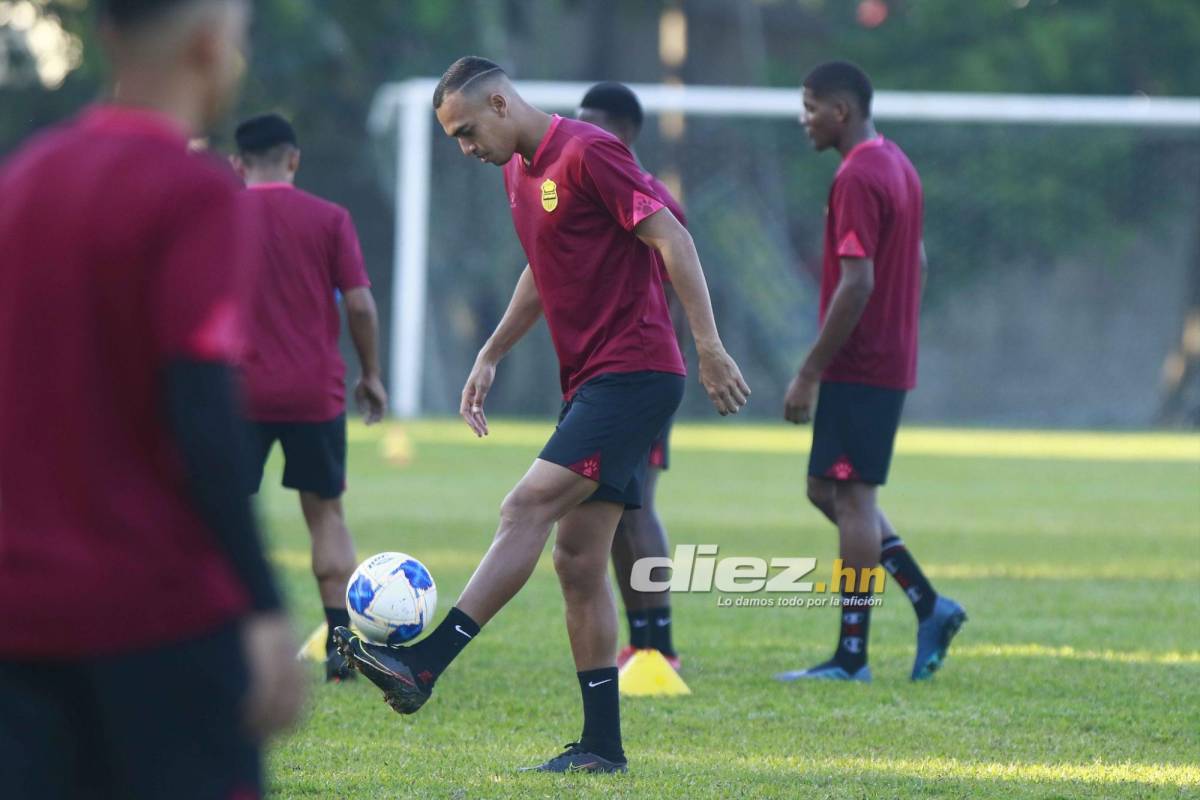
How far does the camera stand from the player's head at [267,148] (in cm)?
673

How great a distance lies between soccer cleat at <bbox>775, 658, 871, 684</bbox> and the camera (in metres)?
6.80

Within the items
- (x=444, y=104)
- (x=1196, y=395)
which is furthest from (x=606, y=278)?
(x=1196, y=395)

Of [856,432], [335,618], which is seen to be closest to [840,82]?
[856,432]

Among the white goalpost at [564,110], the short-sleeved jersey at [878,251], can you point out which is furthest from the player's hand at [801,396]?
the white goalpost at [564,110]

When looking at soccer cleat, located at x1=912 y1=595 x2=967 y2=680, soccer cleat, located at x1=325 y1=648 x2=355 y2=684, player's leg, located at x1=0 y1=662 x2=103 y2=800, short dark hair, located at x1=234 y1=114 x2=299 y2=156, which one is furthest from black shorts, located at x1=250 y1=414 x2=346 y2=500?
player's leg, located at x1=0 y1=662 x2=103 y2=800

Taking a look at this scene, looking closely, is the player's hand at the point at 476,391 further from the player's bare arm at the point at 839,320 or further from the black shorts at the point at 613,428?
the player's bare arm at the point at 839,320

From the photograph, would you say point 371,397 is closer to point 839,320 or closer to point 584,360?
point 839,320

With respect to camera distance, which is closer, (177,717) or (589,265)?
(177,717)

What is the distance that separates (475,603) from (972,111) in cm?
2133

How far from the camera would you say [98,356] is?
215 cm

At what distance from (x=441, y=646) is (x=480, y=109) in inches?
60.9

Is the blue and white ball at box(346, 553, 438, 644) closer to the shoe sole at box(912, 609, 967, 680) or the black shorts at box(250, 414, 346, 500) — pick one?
the black shorts at box(250, 414, 346, 500)

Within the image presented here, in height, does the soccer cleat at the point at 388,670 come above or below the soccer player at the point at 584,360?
below

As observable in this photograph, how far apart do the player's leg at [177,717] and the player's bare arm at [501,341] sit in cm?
346
